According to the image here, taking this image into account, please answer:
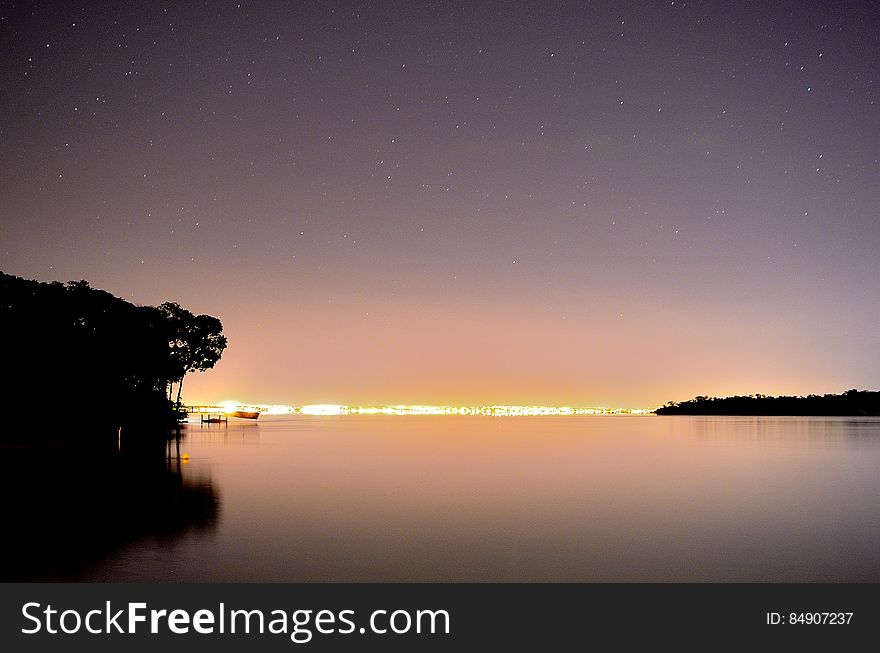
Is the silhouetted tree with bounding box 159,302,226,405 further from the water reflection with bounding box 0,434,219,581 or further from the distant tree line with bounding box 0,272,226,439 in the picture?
the water reflection with bounding box 0,434,219,581

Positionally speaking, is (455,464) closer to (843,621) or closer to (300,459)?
(300,459)

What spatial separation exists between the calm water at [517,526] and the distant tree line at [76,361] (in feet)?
65.1

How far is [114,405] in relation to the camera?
5309cm

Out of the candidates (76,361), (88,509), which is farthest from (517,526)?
(76,361)

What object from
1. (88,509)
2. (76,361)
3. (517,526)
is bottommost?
(517,526)

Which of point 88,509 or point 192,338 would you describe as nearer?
A: point 88,509

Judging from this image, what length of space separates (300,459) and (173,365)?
38.0 m

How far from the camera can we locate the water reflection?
11.6m

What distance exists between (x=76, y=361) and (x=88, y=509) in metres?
36.4

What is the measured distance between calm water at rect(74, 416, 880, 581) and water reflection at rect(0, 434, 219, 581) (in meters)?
0.41

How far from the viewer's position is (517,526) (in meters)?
16.5

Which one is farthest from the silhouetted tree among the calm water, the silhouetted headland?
the calm water

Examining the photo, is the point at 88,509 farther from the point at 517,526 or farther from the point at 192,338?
the point at 192,338

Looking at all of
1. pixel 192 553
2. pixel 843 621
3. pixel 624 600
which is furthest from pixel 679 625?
pixel 192 553
